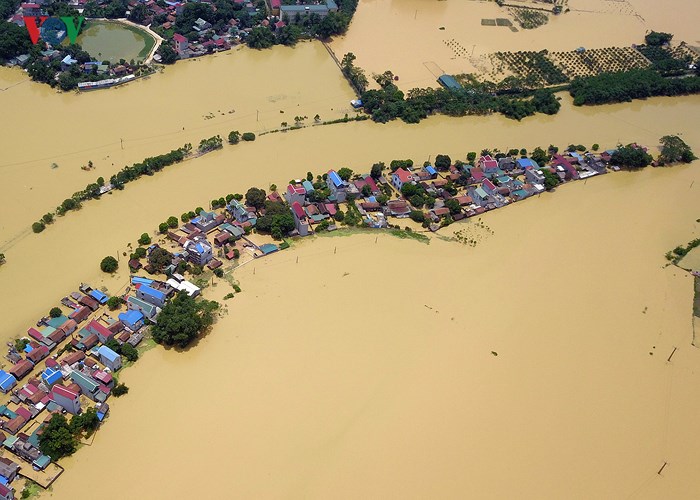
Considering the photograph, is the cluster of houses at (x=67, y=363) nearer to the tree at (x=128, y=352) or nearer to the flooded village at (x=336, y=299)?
the flooded village at (x=336, y=299)

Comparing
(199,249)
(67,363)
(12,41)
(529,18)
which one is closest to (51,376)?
(67,363)

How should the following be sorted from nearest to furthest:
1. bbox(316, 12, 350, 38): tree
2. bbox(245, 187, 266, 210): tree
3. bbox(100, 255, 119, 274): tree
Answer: bbox(100, 255, 119, 274): tree → bbox(245, 187, 266, 210): tree → bbox(316, 12, 350, 38): tree

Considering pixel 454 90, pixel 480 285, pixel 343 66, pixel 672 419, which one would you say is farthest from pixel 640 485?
pixel 343 66

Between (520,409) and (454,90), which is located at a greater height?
(454,90)

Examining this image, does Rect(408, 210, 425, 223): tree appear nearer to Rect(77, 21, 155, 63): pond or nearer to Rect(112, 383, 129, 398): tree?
Rect(112, 383, 129, 398): tree

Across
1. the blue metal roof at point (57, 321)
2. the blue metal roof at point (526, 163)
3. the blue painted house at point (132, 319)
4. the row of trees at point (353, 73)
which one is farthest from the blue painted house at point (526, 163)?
the blue metal roof at point (57, 321)

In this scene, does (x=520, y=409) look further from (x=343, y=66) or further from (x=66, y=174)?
(x=343, y=66)

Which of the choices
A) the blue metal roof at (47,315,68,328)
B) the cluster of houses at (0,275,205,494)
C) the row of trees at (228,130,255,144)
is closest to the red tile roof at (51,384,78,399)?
the cluster of houses at (0,275,205,494)
